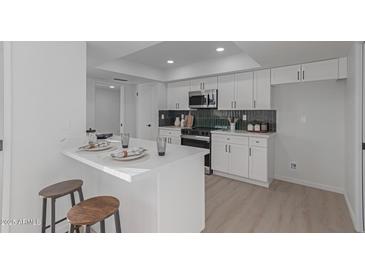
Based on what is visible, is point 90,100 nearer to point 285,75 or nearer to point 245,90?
point 245,90

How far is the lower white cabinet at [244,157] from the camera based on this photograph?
10.8 ft

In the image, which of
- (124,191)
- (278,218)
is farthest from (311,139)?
(124,191)

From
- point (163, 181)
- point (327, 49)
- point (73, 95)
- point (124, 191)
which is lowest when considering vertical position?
point (124, 191)

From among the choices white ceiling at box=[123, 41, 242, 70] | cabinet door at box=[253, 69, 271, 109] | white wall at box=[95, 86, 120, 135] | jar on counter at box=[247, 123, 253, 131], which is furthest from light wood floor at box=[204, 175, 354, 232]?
white wall at box=[95, 86, 120, 135]

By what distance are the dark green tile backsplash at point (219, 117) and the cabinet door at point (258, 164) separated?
0.67m

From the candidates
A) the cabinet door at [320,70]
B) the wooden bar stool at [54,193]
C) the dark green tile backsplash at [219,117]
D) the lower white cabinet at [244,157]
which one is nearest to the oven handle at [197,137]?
the lower white cabinet at [244,157]

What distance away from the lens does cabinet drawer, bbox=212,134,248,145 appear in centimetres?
350

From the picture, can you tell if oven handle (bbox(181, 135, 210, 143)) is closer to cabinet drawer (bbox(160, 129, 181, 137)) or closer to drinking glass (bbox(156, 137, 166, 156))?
cabinet drawer (bbox(160, 129, 181, 137))

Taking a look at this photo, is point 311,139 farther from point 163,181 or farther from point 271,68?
point 163,181

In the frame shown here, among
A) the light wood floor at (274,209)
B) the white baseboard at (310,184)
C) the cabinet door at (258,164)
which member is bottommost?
the light wood floor at (274,209)

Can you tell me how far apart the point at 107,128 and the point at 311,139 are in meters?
6.47

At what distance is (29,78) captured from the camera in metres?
1.67

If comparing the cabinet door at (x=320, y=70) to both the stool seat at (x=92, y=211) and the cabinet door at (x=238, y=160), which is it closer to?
the cabinet door at (x=238, y=160)

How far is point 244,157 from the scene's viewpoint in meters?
3.50
